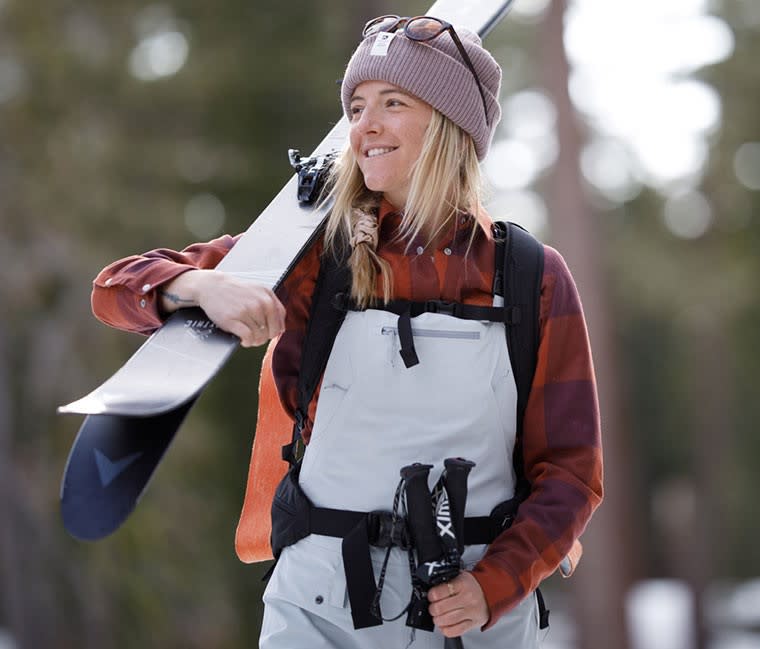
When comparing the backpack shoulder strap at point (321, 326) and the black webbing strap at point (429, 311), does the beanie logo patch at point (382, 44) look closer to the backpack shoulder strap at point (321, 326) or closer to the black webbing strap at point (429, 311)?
the backpack shoulder strap at point (321, 326)

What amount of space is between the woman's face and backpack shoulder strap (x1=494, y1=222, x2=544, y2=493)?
24 centimetres

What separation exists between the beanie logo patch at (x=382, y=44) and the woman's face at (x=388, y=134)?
0.18 feet

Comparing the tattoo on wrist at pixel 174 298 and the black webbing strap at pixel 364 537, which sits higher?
the tattoo on wrist at pixel 174 298

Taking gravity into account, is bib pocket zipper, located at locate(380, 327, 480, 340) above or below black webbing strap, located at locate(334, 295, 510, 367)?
below

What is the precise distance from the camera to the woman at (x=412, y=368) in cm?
197

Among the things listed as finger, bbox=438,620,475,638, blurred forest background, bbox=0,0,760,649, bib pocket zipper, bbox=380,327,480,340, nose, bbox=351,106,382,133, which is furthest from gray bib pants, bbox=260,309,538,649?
blurred forest background, bbox=0,0,760,649

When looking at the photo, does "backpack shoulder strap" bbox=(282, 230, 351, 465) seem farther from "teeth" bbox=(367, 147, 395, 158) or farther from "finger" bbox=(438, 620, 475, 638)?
"finger" bbox=(438, 620, 475, 638)

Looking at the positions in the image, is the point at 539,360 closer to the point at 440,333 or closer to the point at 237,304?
the point at 440,333

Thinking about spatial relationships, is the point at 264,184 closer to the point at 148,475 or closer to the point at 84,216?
the point at 84,216

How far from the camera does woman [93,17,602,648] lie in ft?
6.47

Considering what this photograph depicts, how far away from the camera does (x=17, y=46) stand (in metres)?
10.1

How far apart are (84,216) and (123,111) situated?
1.16 m

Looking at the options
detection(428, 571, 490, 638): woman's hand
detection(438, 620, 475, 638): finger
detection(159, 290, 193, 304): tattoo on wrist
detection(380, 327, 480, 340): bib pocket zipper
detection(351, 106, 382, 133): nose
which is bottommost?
detection(438, 620, 475, 638): finger

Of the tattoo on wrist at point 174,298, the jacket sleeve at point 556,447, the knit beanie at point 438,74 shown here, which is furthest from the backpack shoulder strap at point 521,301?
the tattoo on wrist at point 174,298
